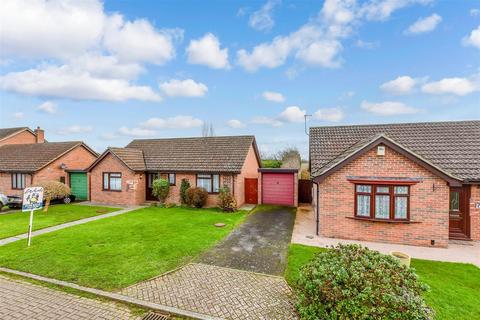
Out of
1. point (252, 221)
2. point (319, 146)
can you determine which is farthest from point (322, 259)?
point (319, 146)

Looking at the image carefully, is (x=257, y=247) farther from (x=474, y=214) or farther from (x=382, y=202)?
(x=474, y=214)

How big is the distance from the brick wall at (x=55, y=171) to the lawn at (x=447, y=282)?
22.0 meters

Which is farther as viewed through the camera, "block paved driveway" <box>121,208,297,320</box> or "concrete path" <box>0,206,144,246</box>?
"concrete path" <box>0,206,144,246</box>

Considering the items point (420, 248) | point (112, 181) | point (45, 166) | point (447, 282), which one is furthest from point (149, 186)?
point (447, 282)

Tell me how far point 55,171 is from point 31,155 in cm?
363

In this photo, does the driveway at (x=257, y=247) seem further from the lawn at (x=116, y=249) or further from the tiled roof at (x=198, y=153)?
the tiled roof at (x=198, y=153)

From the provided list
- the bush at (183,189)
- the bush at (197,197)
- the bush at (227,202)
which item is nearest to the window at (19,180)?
the bush at (183,189)

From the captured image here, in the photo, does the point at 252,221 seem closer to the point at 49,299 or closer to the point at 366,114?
the point at 49,299

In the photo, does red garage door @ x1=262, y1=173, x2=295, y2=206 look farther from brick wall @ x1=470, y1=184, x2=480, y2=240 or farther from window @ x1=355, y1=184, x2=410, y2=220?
brick wall @ x1=470, y1=184, x2=480, y2=240

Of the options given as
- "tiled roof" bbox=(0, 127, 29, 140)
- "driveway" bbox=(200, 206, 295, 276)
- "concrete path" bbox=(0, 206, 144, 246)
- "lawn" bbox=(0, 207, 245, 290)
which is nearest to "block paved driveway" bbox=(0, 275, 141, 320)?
"lawn" bbox=(0, 207, 245, 290)

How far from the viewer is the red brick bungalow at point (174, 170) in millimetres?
17281

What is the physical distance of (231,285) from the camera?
638cm

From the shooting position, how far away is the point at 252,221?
13.3 m

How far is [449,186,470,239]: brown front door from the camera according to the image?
33.7 feet
